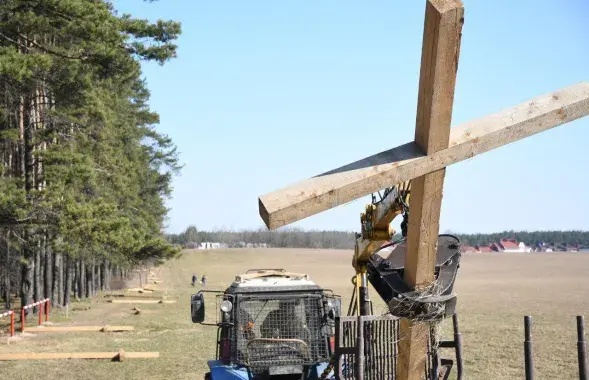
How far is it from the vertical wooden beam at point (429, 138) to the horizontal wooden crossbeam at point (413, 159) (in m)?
0.08

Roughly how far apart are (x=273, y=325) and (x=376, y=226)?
2.96 m

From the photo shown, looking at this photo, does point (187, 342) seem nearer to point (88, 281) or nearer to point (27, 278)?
point (27, 278)

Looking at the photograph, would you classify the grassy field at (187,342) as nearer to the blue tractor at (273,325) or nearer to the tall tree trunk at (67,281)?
the tall tree trunk at (67,281)

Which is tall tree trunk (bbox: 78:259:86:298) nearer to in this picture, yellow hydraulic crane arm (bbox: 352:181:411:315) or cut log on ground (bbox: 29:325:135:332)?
cut log on ground (bbox: 29:325:135:332)

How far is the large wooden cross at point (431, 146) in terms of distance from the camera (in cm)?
309

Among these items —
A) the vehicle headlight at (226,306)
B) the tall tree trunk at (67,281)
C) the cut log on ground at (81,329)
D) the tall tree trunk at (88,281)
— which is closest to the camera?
the vehicle headlight at (226,306)

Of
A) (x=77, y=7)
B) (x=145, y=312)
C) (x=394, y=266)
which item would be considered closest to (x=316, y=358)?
(x=394, y=266)

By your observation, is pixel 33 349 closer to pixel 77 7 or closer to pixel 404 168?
pixel 77 7

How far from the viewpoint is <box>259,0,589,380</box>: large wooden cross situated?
3.09 metres

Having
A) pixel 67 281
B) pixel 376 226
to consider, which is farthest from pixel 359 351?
pixel 67 281

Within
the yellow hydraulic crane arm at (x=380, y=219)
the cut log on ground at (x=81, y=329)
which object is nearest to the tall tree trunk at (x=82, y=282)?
the cut log on ground at (x=81, y=329)

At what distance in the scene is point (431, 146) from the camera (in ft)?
10.8

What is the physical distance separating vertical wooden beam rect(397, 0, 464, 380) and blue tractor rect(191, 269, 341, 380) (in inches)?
218

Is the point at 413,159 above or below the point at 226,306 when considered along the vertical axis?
above
